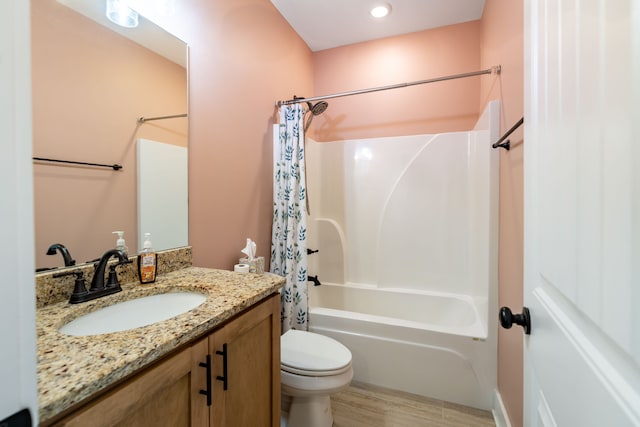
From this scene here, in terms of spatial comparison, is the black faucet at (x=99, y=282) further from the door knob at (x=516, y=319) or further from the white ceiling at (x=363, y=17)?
the white ceiling at (x=363, y=17)

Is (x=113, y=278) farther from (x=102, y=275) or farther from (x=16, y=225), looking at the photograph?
(x=16, y=225)

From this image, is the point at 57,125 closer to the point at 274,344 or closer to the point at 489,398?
the point at 274,344

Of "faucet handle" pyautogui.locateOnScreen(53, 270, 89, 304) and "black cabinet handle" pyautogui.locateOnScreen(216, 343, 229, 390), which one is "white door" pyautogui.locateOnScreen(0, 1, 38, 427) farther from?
"faucet handle" pyautogui.locateOnScreen(53, 270, 89, 304)

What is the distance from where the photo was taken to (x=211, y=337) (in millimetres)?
818

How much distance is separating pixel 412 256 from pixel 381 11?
209 centimetres

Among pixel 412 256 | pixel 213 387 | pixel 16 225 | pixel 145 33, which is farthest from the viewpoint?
pixel 412 256

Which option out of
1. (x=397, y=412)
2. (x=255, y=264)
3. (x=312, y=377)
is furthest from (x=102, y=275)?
(x=397, y=412)

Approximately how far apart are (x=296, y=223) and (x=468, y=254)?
4.93 ft

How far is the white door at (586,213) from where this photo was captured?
0.34 m

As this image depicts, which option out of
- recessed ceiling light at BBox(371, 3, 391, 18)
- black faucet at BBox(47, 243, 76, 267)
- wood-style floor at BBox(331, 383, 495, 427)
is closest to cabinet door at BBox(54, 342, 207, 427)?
black faucet at BBox(47, 243, 76, 267)

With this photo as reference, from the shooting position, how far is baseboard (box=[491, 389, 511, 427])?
145 cm

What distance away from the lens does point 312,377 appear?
138 cm

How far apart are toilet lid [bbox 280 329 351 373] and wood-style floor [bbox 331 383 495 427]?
461 millimetres

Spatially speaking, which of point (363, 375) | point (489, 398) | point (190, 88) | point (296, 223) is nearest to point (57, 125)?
point (190, 88)
